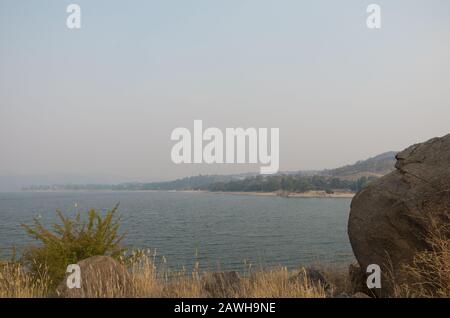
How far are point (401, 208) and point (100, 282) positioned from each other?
5.98m

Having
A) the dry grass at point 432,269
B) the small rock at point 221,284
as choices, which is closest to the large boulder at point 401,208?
the dry grass at point 432,269

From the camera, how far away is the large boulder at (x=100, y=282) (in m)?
7.07

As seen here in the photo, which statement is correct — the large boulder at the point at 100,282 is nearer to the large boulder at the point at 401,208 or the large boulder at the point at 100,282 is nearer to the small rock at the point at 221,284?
the small rock at the point at 221,284

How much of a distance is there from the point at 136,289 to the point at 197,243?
28.8 meters

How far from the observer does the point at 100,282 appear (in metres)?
7.04

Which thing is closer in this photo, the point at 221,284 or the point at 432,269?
the point at 432,269

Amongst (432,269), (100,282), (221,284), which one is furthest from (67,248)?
(432,269)

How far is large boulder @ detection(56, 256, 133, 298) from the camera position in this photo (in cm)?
707

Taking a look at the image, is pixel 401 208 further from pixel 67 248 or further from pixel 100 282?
pixel 67 248

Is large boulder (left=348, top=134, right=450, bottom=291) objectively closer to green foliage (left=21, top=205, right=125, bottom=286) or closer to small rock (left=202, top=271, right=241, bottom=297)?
small rock (left=202, top=271, right=241, bottom=297)

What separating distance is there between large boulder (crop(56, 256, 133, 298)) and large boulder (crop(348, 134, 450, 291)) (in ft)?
16.7

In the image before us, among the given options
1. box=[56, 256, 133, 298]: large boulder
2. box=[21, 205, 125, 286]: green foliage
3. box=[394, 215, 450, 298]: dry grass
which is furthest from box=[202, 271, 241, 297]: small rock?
box=[394, 215, 450, 298]: dry grass

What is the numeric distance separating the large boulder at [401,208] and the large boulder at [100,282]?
16.7 feet
